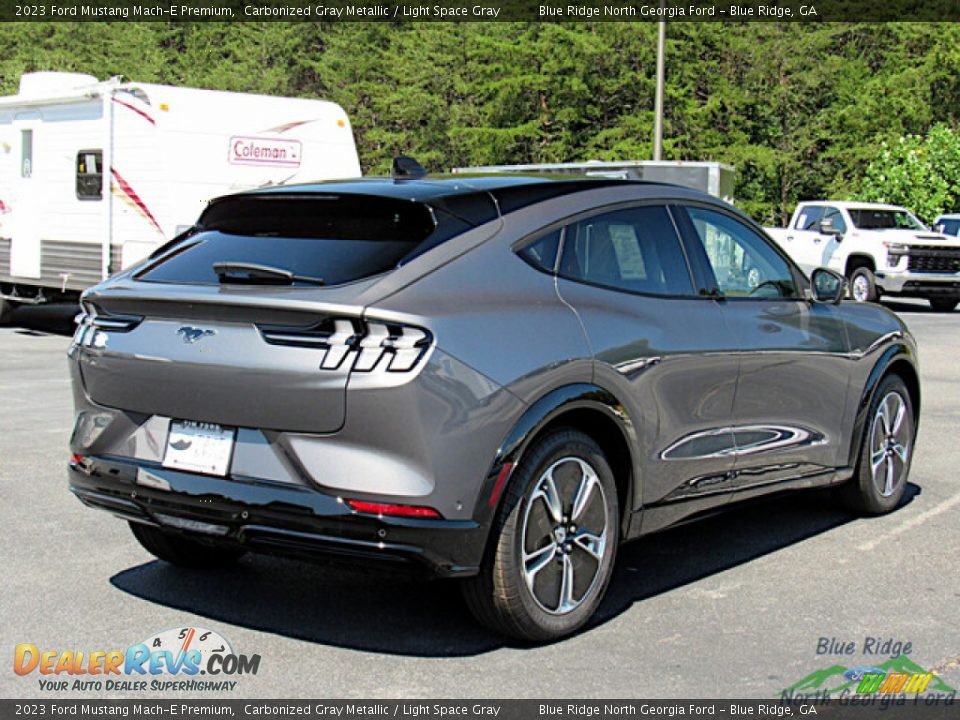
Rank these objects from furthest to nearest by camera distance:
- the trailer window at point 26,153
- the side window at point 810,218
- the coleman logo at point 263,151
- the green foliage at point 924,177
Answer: the green foliage at point 924,177
the side window at point 810,218
the trailer window at point 26,153
the coleman logo at point 263,151

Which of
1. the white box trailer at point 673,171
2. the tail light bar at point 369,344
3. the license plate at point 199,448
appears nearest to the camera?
the tail light bar at point 369,344

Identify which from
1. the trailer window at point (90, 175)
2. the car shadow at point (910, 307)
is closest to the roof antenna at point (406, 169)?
the trailer window at point (90, 175)

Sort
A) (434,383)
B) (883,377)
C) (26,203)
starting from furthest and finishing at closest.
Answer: (26,203) < (883,377) < (434,383)

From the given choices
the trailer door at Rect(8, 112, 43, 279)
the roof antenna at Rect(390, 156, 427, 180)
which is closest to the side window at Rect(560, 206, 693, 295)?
the roof antenna at Rect(390, 156, 427, 180)

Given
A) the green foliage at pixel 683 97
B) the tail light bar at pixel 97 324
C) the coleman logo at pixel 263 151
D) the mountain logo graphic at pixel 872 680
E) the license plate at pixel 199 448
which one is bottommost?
the mountain logo graphic at pixel 872 680

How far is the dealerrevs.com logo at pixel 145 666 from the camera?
4.23 metres

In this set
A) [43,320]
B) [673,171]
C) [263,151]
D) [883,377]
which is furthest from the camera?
[673,171]

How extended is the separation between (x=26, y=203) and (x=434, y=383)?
14.0 metres

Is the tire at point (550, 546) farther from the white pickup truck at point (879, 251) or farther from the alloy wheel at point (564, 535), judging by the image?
the white pickup truck at point (879, 251)

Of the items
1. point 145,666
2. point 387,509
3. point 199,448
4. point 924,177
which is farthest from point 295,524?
point 924,177

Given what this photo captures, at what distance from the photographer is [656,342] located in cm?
509

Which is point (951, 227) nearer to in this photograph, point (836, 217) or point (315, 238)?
point (836, 217)

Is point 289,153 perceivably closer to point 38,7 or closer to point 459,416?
point 459,416

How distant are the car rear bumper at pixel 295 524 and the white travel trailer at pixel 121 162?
33.7 ft
